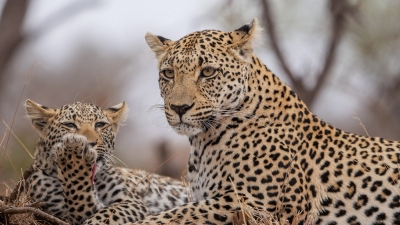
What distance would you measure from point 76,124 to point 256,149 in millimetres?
1976

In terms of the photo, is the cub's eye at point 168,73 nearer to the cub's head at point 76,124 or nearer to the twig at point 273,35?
the cub's head at point 76,124

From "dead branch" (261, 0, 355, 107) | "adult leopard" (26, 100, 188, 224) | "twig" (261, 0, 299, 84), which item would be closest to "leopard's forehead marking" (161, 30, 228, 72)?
"adult leopard" (26, 100, 188, 224)

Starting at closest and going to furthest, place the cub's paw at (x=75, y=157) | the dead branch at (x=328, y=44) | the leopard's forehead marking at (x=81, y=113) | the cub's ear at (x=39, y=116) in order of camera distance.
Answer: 1. the cub's paw at (x=75, y=157)
2. the leopard's forehead marking at (x=81, y=113)
3. the cub's ear at (x=39, y=116)
4. the dead branch at (x=328, y=44)

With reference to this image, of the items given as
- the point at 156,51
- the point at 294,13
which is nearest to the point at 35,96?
the point at 294,13

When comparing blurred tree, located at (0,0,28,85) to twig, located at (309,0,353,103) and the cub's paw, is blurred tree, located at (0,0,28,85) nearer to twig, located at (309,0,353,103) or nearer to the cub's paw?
twig, located at (309,0,353,103)

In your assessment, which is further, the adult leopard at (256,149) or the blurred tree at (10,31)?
the blurred tree at (10,31)

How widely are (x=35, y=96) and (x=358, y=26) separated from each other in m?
15.9

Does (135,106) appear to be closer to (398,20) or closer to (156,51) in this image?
(398,20)

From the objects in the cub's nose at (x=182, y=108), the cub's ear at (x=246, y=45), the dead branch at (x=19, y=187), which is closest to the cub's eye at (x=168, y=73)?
the cub's nose at (x=182, y=108)

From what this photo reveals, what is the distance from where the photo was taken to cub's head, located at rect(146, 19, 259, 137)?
824 centimetres

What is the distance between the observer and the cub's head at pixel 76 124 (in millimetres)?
8805

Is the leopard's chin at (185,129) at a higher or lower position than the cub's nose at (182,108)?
lower

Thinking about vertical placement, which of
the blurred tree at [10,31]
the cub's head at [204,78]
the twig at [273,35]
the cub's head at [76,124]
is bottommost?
the cub's head at [76,124]

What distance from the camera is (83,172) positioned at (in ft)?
27.2
